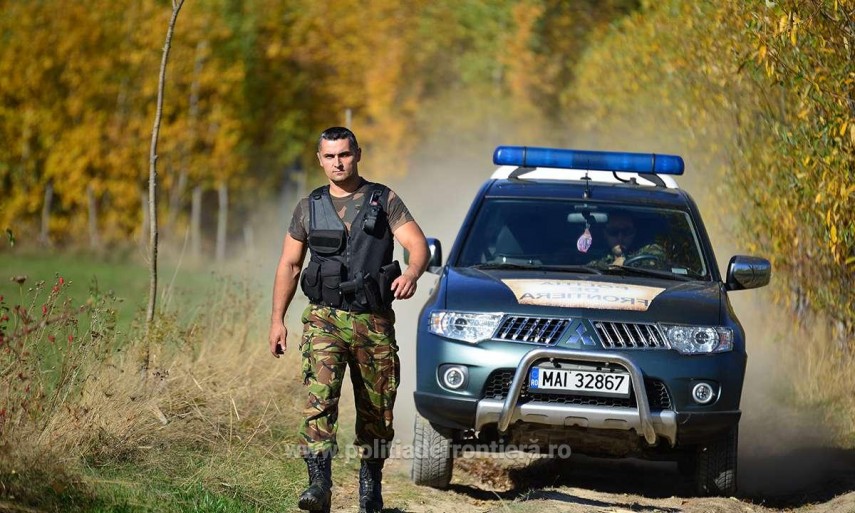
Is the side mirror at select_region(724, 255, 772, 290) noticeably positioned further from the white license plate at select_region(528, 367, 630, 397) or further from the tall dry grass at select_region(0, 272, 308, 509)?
the tall dry grass at select_region(0, 272, 308, 509)

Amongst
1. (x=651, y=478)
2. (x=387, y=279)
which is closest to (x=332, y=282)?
(x=387, y=279)

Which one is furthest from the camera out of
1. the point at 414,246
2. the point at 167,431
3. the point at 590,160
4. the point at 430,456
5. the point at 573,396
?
the point at 590,160

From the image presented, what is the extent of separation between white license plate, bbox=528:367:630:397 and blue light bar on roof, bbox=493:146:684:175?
2098mm

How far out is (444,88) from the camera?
36.2 meters

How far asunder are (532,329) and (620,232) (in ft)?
4.83

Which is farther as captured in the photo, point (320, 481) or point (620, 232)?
point (620, 232)

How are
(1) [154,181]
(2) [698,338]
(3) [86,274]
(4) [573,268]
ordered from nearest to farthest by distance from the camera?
(2) [698,338]
(4) [573,268]
(1) [154,181]
(3) [86,274]

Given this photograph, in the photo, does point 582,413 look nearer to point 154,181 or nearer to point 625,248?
point 625,248

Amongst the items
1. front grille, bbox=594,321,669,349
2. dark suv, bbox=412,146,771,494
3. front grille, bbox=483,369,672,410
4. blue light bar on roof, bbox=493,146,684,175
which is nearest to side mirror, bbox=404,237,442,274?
dark suv, bbox=412,146,771,494

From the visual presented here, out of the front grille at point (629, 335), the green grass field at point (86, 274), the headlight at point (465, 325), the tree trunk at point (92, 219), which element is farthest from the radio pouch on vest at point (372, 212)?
the tree trunk at point (92, 219)

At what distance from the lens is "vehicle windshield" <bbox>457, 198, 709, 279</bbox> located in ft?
26.6

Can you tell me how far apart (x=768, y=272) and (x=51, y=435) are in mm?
4147

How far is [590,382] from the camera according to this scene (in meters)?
6.98

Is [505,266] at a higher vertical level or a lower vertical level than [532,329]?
higher
